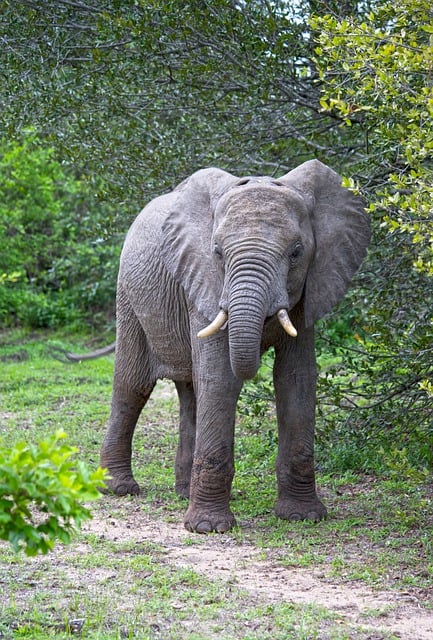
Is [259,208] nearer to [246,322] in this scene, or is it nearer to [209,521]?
[246,322]

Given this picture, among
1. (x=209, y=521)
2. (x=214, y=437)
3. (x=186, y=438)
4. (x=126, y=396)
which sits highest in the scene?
(x=214, y=437)

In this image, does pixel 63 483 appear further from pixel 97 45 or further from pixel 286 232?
pixel 97 45

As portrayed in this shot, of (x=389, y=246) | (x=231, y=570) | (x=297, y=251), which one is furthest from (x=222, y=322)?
(x=389, y=246)

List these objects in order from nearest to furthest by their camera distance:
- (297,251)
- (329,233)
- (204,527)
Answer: (297,251) → (204,527) → (329,233)

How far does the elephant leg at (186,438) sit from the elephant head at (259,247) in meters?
1.39

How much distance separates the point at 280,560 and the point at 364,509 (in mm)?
1578

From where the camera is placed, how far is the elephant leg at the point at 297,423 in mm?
7723

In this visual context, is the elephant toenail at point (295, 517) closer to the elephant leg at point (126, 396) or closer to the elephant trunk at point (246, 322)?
the elephant trunk at point (246, 322)

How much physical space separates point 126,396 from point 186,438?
23.6 inches

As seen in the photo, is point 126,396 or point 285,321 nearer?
point 285,321

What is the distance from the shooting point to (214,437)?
7.48 metres

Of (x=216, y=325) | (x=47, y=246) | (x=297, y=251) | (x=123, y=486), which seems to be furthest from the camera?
(x=47, y=246)

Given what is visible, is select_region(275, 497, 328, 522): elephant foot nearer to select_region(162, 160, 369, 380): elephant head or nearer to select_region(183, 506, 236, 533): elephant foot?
select_region(183, 506, 236, 533): elephant foot

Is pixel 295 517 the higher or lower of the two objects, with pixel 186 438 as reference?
higher
